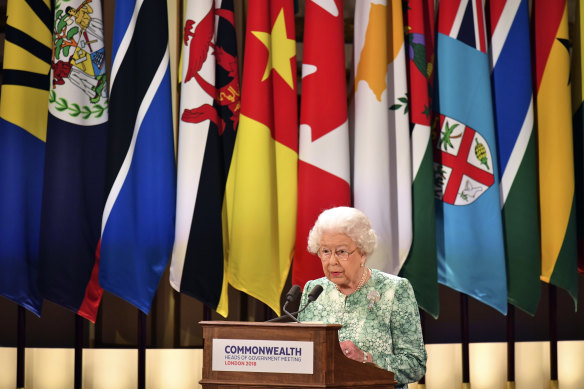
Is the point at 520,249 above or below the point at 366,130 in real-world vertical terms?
below

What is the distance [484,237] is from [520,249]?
0.21 m

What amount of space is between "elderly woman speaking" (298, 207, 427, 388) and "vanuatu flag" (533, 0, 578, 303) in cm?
169

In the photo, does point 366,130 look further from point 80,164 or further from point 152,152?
point 80,164

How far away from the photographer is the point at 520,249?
401 cm

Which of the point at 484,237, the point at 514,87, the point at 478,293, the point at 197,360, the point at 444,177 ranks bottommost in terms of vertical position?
the point at 197,360

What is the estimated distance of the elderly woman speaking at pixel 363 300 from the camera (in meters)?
2.57

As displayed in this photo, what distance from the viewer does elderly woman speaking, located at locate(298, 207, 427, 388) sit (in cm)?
257

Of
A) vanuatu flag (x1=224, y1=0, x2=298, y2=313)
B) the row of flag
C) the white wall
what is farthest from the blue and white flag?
vanuatu flag (x1=224, y1=0, x2=298, y2=313)

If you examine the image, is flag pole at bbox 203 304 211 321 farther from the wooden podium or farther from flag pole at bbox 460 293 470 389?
the wooden podium

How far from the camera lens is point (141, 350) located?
3973 millimetres

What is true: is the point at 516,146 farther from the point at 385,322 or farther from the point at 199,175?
the point at 385,322

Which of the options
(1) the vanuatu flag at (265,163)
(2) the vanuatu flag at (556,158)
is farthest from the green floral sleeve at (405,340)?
(2) the vanuatu flag at (556,158)

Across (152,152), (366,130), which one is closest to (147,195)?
(152,152)

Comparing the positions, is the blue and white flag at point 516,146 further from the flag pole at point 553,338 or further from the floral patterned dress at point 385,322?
the floral patterned dress at point 385,322
